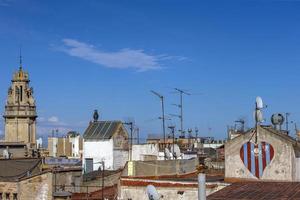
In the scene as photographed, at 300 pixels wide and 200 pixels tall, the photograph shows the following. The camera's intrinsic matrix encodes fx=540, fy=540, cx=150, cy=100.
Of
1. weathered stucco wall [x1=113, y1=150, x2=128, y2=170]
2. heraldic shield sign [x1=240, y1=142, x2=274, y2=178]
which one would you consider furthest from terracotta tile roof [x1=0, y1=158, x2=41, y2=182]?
heraldic shield sign [x1=240, y1=142, x2=274, y2=178]

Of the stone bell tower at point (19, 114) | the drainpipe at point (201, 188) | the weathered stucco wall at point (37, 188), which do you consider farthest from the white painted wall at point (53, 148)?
the drainpipe at point (201, 188)

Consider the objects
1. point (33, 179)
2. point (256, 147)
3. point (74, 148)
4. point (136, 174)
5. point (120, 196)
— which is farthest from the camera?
point (74, 148)

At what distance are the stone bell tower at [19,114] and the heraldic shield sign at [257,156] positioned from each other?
68081mm

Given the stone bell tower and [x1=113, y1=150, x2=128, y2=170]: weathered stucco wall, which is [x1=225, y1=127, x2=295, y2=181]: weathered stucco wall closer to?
[x1=113, y1=150, x2=128, y2=170]: weathered stucco wall

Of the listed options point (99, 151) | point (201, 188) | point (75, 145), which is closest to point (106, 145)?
point (99, 151)

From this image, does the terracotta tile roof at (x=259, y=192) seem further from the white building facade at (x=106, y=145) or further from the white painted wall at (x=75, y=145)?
the white painted wall at (x=75, y=145)

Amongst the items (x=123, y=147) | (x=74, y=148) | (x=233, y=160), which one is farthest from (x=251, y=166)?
(x=74, y=148)

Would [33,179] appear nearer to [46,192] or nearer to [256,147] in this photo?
[46,192]

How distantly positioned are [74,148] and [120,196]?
69.5m

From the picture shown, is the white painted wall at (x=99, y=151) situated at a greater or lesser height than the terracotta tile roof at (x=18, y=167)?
greater

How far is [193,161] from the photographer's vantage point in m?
38.6

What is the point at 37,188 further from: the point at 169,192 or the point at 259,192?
the point at 259,192

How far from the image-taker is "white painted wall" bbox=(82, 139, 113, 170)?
177 ft

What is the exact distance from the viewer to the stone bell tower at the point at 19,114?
92.5m
